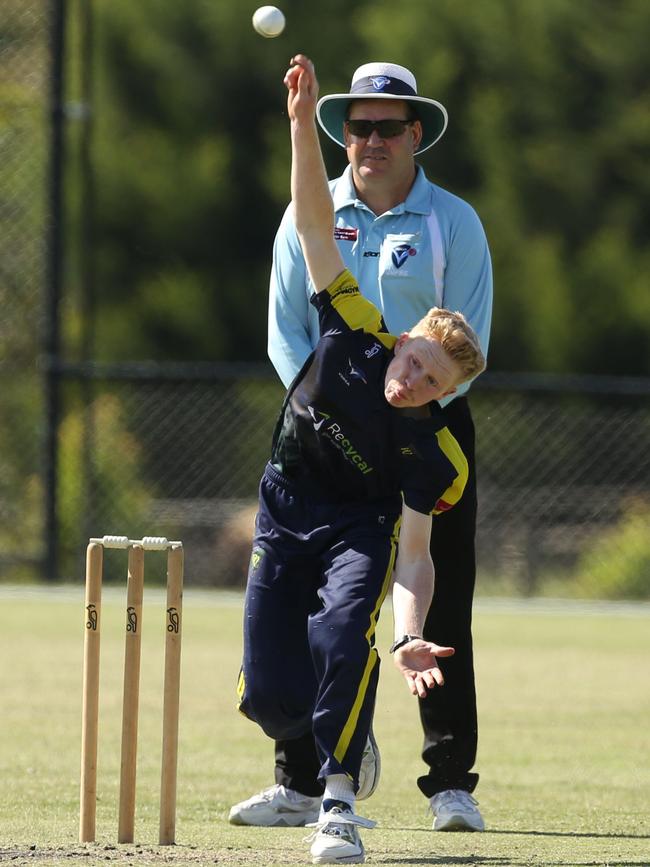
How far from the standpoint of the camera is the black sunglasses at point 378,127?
17.1 ft

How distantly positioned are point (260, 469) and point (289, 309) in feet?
34.0

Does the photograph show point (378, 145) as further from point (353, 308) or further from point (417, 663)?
point (417, 663)

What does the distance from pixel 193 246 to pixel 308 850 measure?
15.6 meters

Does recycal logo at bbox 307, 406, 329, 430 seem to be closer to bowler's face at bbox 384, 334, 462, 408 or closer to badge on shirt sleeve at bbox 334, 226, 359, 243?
bowler's face at bbox 384, 334, 462, 408

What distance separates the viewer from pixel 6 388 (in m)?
15.4

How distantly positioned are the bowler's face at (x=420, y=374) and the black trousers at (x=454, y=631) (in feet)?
2.77

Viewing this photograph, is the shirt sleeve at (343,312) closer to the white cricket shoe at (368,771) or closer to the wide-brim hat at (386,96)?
the wide-brim hat at (386,96)

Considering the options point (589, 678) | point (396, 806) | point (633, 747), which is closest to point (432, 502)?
point (396, 806)

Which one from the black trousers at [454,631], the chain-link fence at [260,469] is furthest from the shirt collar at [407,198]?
the chain-link fence at [260,469]

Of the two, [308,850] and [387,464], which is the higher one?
[387,464]

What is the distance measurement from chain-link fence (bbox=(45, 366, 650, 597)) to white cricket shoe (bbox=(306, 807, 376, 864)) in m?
9.74

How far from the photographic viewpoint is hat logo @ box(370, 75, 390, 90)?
17.2 ft

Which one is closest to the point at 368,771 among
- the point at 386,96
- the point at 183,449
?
the point at 386,96

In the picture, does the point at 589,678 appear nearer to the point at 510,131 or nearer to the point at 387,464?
the point at 387,464
